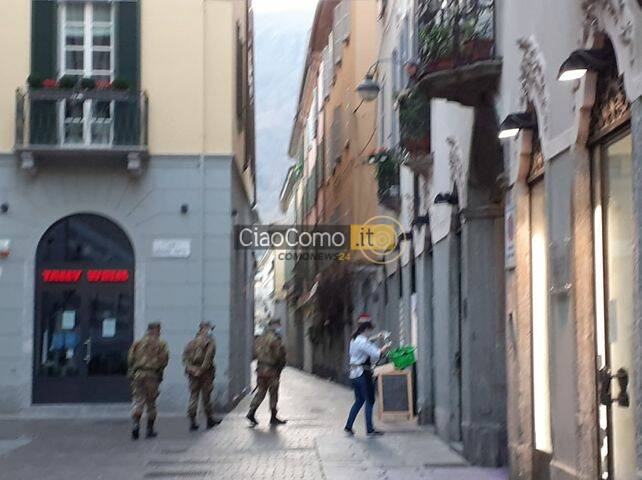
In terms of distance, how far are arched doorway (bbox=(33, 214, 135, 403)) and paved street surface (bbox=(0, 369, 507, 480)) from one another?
90 centimetres

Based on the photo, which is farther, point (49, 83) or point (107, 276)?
point (107, 276)

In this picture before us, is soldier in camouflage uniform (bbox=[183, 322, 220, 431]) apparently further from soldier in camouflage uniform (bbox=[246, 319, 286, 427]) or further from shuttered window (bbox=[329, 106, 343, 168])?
shuttered window (bbox=[329, 106, 343, 168])

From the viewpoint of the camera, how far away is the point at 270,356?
68.0ft

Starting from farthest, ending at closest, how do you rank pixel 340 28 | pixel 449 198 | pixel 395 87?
pixel 340 28
pixel 395 87
pixel 449 198

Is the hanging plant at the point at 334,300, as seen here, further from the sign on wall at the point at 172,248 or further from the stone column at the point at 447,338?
the stone column at the point at 447,338

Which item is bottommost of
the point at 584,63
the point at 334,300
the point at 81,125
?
the point at 334,300

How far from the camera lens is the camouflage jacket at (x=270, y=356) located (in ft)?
67.7

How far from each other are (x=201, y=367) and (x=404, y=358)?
3.30 meters

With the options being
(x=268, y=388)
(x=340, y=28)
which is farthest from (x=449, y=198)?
(x=340, y=28)

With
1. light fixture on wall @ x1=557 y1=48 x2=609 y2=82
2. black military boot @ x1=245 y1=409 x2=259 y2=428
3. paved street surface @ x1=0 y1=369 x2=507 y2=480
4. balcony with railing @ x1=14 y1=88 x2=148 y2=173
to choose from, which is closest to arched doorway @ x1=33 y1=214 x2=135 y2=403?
paved street surface @ x1=0 y1=369 x2=507 y2=480

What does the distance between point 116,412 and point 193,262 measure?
304 cm

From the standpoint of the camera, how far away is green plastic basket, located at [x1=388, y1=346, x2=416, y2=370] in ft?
67.6

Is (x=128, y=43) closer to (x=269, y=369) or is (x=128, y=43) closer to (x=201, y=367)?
(x=201, y=367)

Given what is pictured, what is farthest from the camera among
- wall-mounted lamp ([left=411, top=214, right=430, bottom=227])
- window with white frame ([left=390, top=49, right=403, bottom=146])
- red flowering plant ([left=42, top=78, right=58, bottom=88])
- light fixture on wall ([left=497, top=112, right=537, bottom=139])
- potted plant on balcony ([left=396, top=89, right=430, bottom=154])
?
window with white frame ([left=390, top=49, right=403, bottom=146])
